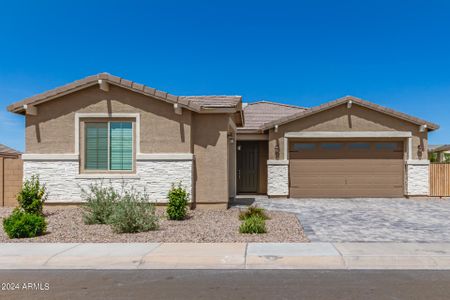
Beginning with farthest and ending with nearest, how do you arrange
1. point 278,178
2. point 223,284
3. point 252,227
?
point 278,178 → point 252,227 → point 223,284

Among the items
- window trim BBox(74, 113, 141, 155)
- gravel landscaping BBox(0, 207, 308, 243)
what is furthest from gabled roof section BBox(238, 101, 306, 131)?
gravel landscaping BBox(0, 207, 308, 243)

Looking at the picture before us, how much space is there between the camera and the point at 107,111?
13.0 meters

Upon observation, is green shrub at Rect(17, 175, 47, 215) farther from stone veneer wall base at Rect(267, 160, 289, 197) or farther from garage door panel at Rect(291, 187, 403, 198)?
garage door panel at Rect(291, 187, 403, 198)

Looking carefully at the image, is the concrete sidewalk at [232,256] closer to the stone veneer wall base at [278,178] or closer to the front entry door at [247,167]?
the stone veneer wall base at [278,178]

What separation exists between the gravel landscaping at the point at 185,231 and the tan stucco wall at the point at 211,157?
1.09 metres

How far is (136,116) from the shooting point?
13.0 meters

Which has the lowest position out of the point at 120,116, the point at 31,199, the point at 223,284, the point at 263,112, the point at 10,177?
the point at 223,284

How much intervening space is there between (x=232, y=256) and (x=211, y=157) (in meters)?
6.44

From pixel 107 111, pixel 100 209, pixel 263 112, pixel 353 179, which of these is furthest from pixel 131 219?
pixel 263 112

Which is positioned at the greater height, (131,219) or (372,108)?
(372,108)

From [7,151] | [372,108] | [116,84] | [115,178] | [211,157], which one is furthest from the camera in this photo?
[7,151]

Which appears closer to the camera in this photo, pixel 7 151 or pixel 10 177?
pixel 10 177

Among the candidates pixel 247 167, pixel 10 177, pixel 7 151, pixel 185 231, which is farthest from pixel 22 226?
pixel 7 151

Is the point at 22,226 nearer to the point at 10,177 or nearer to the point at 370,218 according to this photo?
the point at 10,177
